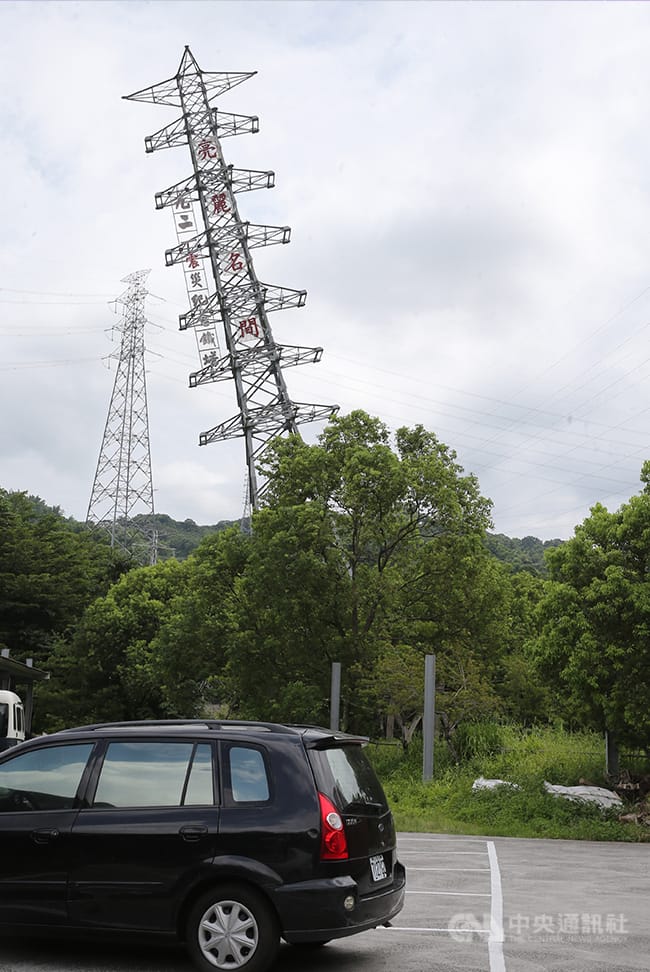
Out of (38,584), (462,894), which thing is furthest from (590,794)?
(38,584)

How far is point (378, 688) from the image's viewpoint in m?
27.2

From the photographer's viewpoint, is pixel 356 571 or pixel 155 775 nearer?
pixel 155 775

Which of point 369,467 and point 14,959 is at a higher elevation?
point 369,467

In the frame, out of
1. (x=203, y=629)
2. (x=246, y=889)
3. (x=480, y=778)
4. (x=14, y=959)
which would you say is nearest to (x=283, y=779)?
(x=246, y=889)

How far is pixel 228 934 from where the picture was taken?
663cm

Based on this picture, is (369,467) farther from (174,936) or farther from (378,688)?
(174,936)

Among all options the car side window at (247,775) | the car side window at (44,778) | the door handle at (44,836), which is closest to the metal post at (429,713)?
the car side window at (44,778)

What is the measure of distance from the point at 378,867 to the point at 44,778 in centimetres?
244

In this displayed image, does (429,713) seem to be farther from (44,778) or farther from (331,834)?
(331,834)

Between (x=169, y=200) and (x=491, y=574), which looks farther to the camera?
(x=169, y=200)

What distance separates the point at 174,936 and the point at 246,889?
1.92 ft

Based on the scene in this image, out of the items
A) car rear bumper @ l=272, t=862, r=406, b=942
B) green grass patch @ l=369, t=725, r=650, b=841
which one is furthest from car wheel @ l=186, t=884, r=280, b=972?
green grass patch @ l=369, t=725, r=650, b=841

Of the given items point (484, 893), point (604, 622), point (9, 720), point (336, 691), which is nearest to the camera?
point (484, 893)

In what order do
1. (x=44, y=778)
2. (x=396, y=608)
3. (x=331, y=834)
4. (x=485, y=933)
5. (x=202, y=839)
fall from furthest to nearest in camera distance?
(x=396, y=608), (x=485, y=933), (x=44, y=778), (x=202, y=839), (x=331, y=834)
